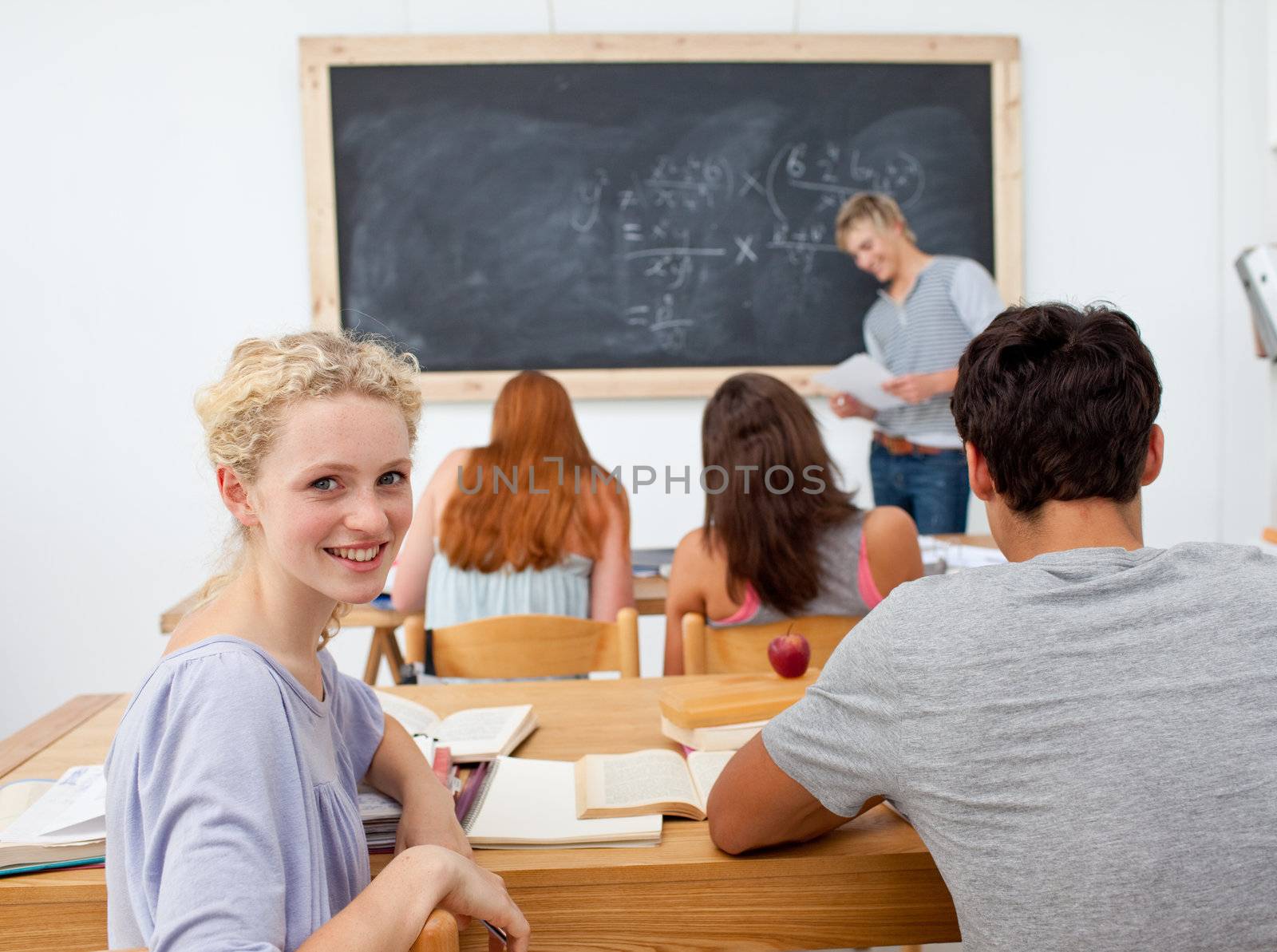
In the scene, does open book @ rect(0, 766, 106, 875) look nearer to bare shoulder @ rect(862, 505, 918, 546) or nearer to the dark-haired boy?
the dark-haired boy

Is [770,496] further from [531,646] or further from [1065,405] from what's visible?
[1065,405]

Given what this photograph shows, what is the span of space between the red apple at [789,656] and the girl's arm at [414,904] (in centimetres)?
60

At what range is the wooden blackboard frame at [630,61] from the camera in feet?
12.1

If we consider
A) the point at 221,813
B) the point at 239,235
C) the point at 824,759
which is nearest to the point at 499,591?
the point at 824,759

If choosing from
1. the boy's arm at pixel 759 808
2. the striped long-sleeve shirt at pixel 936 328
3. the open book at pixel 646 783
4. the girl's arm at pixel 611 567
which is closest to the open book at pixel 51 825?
the open book at pixel 646 783

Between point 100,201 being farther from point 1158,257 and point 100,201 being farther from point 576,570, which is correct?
point 1158,257

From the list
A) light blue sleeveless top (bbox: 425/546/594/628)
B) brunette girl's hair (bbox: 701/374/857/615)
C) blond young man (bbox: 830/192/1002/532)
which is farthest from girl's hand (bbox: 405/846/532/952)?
blond young man (bbox: 830/192/1002/532)

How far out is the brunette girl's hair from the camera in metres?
1.98

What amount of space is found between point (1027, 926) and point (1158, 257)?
374 cm

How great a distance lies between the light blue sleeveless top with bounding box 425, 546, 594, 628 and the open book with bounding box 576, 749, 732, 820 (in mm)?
1013

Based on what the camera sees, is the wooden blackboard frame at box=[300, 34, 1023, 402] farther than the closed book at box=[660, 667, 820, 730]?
Yes

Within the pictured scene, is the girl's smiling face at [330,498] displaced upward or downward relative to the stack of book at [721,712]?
upward

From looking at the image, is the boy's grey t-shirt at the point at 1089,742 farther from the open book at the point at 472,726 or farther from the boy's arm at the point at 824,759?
the open book at the point at 472,726

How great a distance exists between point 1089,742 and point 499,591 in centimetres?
161
